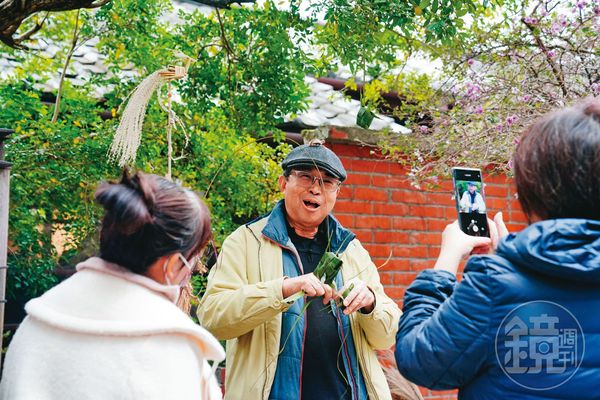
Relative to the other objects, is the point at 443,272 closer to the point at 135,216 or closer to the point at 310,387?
the point at 135,216

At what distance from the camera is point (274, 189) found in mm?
4371

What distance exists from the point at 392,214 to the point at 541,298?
4002 millimetres

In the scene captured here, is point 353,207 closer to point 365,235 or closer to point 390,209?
point 365,235

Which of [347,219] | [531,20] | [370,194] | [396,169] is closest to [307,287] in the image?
[531,20]

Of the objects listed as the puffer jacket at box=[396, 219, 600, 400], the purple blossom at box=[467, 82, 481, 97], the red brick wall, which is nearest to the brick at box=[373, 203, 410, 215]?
the red brick wall

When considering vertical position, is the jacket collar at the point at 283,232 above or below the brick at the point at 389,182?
below

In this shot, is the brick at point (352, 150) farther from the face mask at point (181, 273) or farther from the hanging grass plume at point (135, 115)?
the face mask at point (181, 273)

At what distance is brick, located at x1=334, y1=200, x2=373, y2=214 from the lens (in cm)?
512

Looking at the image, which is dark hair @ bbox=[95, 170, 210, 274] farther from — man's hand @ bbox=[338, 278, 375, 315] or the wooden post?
the wooden post

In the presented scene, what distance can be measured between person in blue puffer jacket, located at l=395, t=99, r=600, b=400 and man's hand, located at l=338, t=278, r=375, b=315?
3.24 feet

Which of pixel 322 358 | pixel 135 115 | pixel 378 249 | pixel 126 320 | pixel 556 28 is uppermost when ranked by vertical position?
pixel 556 28

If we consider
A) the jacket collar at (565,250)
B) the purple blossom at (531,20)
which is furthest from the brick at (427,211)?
the jacket collar at (565,250)

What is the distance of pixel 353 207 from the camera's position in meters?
5.20

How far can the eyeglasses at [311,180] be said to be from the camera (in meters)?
2.93
